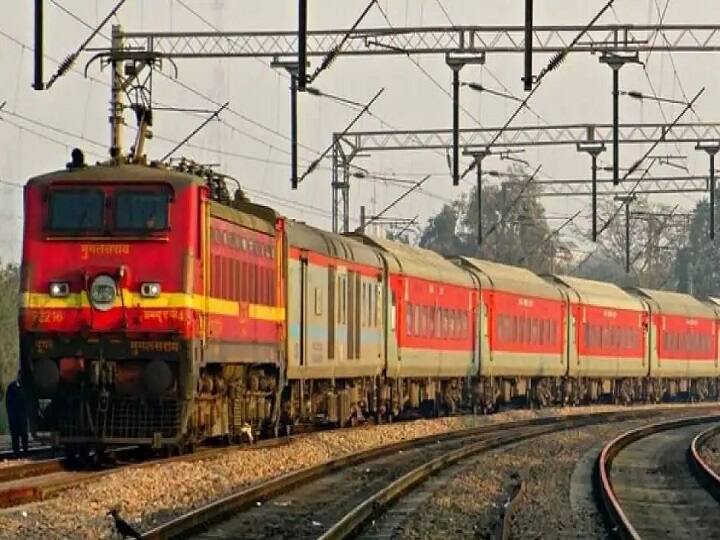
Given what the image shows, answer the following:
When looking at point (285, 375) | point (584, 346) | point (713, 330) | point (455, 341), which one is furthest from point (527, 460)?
point (713, 330)

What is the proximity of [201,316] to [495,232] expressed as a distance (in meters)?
113

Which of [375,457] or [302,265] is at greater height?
[302,265]

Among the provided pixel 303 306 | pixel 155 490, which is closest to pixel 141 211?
pixel 155 490

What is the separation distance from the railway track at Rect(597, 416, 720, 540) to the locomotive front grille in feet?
18.7

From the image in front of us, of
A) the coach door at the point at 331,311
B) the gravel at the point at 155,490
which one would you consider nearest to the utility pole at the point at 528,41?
the coach door at the point at 331,311

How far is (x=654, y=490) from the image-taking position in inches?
877

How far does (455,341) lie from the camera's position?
142 feet

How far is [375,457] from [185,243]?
6421 mm

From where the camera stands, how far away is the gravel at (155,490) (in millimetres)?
15798

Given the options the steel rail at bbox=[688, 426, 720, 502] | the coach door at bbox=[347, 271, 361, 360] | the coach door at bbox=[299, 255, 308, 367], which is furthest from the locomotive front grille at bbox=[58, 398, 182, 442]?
the coach door at bbox=[347, 271, 361, 360]

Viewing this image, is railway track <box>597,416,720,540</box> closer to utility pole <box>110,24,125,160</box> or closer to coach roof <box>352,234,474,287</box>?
coach roof <box>352,234,474,287</box>

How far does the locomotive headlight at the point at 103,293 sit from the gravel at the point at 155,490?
222 centimetres

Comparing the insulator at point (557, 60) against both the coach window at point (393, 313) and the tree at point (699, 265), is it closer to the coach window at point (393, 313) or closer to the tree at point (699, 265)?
the coach window at point (393, 313)

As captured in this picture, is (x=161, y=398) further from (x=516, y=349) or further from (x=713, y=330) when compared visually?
(x=713, y=330)
